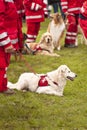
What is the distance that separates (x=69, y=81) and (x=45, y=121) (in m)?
3.01

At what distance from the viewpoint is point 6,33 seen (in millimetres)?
7016

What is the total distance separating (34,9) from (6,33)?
6.11 m

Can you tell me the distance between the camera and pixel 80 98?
8281 mm

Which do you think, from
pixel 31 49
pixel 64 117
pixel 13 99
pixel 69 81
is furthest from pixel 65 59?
pixel 64 117

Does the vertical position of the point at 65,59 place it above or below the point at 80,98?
below

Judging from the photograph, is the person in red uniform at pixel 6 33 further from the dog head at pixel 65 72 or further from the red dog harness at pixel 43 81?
the dog head at pixel 65 72

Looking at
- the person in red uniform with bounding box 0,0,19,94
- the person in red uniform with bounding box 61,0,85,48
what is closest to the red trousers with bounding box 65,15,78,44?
the person in red uniform with bounding box 61,0,85,48

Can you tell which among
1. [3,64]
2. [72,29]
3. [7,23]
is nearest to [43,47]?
[72,29]

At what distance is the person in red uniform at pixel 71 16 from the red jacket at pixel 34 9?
3.60 ft

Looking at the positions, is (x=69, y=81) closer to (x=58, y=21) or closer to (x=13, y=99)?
(x=13, y=99)

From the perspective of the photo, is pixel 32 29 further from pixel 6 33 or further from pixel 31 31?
pixel 6 33

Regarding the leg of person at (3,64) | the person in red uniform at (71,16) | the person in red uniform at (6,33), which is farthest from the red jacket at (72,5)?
the leg of person at (3,64)

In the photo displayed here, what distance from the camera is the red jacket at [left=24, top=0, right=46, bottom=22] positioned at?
1292cm

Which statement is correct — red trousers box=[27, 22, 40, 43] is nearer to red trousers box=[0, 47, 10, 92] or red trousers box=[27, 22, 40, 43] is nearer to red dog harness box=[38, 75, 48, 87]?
red dog harness box=[38, 75, 48, 87]
